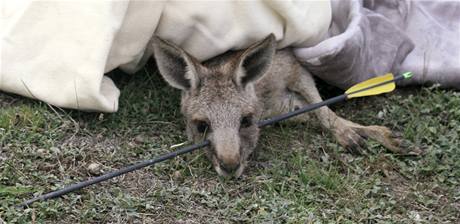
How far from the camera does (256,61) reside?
170 inches

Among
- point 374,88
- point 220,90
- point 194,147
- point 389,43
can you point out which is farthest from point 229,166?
point 389,43

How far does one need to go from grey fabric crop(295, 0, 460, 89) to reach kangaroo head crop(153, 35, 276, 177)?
62 cm

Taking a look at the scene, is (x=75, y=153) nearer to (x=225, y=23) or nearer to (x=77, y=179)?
(x=77, y=179)

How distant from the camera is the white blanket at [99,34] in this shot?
4359 mm


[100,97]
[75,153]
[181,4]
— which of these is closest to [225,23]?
[181,4]

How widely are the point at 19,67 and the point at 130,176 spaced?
3.25 feet

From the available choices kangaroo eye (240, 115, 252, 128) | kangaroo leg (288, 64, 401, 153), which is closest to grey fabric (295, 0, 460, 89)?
kangaroo leg (288, 64, 401, 153)

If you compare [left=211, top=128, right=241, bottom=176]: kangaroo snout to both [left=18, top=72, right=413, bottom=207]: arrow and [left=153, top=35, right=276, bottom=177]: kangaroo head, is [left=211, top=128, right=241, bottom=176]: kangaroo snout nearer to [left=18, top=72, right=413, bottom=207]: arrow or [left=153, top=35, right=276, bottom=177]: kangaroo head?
[left=153, top=35, right=276, bottom=177]: kangaroo head

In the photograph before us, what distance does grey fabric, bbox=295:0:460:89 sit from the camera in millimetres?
4832

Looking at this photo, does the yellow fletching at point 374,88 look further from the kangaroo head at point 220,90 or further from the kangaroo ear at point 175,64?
the kangaroo ear at point 175,64

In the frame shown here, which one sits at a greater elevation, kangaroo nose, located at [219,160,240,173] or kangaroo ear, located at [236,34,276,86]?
kangaroo ear, located at [236,34,276,86]

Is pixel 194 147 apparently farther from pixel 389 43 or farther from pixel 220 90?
pixel 389 43

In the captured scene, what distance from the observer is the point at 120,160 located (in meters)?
4.19

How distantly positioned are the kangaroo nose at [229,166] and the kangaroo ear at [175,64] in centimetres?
58
